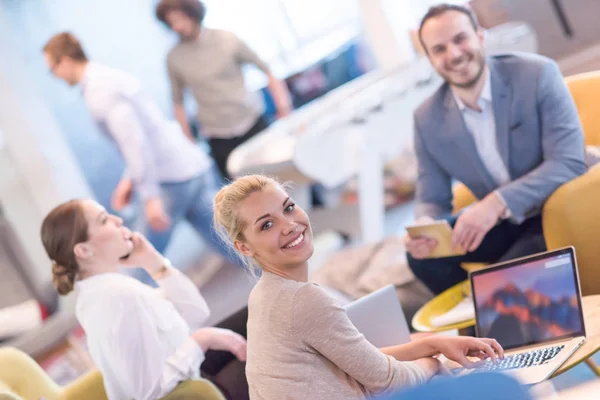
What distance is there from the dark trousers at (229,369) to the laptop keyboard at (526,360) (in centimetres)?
78

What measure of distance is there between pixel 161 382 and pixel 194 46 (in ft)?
9.36

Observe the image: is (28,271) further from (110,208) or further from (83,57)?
(83,57)

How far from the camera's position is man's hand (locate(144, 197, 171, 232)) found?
14.0ft

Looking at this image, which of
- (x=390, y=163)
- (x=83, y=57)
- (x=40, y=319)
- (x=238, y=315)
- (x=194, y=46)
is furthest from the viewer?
(x=390, y=163)

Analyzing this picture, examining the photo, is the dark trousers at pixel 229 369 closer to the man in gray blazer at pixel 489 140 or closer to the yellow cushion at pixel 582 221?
the man in gray blazer at pixel 489 140

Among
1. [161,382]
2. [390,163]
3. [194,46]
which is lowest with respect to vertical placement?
[390,163]

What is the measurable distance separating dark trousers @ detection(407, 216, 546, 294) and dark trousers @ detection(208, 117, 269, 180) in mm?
2271

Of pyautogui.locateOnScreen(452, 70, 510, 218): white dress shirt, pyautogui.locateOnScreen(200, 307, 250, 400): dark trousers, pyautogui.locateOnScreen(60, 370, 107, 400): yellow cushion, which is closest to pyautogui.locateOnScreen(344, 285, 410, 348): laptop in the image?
pyautogui.locateOnScreen(200, 307, 250, 400): dark trousers

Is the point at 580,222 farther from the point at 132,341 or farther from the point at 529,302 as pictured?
the point at 132,341

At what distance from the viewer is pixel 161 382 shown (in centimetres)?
230

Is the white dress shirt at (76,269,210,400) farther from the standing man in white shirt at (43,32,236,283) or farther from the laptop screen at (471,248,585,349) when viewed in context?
the standing man in white shirt at (43,32,236,283)

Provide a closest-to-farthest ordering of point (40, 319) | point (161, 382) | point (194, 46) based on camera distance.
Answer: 1. point (161, 382)
2. point (194, 46)
3. point (40, 319)

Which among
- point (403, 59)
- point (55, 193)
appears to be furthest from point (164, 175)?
point (403, 59)

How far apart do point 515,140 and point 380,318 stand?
2.61ft
